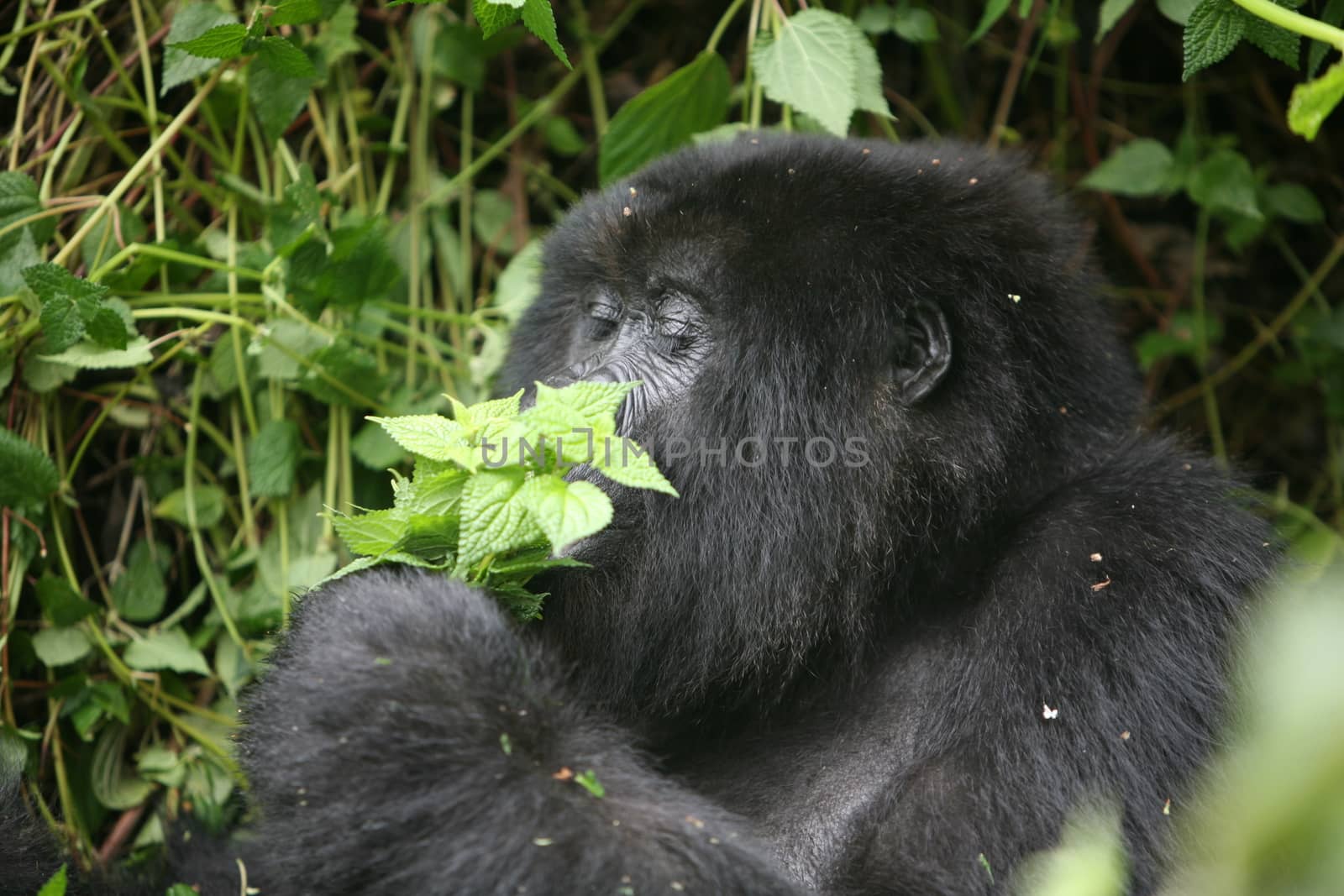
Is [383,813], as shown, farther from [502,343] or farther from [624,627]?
[502,343]

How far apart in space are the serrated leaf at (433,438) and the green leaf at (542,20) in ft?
2.95

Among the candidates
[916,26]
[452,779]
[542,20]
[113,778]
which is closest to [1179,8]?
[916,26]

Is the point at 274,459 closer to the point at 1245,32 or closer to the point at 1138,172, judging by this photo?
the point at 1245,32

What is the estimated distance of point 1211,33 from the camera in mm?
2768

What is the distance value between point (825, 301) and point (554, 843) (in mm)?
1347

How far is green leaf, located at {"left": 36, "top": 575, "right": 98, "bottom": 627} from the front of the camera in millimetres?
3371

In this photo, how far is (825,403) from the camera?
276cm

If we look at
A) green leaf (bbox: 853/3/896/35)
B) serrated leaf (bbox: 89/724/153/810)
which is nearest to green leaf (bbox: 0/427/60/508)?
serrated leaf (bbox: 89/724/153/810)

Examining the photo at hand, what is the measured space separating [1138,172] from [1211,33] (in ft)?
4.69

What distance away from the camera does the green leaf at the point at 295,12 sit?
9.91ft

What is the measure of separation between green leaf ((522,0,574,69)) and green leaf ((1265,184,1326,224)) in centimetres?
281

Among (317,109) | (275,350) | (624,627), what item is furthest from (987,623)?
(317,109)

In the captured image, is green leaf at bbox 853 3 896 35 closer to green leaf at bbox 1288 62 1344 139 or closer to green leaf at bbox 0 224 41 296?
green leaf at bbox 1288 62 1344 139

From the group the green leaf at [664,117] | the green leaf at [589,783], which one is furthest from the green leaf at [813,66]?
the green leaf at [589,783]
